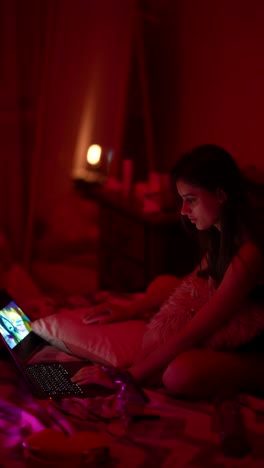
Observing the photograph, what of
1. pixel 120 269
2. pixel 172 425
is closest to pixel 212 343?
pixel 172 425

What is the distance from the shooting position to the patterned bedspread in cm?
138

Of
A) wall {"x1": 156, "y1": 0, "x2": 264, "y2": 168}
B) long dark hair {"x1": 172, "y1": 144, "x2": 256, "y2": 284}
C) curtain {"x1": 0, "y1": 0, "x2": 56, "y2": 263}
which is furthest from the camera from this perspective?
curtain {"x1": 0, "y1": 0, "x2": 56, "y2": 263}

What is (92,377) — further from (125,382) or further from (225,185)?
(225,185)

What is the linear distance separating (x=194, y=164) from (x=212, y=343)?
19.3 inches

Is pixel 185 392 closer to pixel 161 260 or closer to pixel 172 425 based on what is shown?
pixel 172 425

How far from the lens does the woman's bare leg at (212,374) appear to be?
1.68 m

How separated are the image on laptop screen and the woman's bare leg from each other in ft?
1.50

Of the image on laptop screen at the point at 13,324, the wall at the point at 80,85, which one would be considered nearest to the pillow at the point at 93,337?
the image on laptop screen at the point at 13,324

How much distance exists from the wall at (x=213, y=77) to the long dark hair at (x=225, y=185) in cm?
112

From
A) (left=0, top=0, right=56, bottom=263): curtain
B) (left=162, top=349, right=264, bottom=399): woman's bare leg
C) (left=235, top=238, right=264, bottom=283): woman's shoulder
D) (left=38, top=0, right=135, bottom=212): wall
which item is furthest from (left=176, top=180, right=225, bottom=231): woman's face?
(left=0, top=0, right=56, bottom=263): curtain

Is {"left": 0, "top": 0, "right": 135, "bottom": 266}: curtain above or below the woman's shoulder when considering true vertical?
above

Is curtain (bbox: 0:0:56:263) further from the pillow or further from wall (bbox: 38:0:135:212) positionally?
the pillow

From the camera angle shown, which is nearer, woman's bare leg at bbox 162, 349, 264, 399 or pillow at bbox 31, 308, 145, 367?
woman's bare leg at bbox 162, 349, 264, 399

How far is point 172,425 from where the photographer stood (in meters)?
1.54
